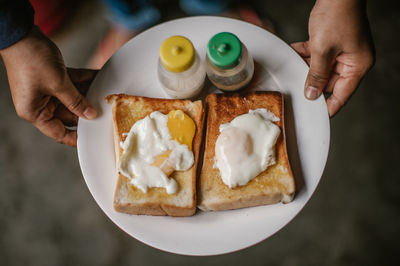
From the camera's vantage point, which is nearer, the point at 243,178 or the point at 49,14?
the point at 243,178

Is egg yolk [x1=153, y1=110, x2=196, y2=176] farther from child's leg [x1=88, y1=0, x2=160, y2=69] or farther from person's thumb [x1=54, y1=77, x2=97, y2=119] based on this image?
child's leg [x1=88, y1=0, x2=160, y2=69]

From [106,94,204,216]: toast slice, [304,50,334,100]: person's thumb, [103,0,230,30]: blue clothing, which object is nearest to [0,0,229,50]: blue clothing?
[103,0,230,30]: blue clothing

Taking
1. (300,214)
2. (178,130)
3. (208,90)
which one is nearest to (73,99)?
(178,130)

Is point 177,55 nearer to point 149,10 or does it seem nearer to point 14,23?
point 14,23

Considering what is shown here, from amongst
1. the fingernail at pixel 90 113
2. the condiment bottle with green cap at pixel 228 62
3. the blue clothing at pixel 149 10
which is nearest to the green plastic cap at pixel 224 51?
the condiment bottle with green cap at pixel 228 62

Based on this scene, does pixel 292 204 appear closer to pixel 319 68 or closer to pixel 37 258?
pixel 319 68

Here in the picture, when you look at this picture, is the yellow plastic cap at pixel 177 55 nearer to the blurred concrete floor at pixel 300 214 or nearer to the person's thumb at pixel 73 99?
the person's thumb at pixel 73 99

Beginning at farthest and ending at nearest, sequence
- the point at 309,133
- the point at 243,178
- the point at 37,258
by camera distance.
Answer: the point at 37,258 → the point at 309,133 → the point at 243,178

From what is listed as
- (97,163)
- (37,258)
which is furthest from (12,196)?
(97,163)
